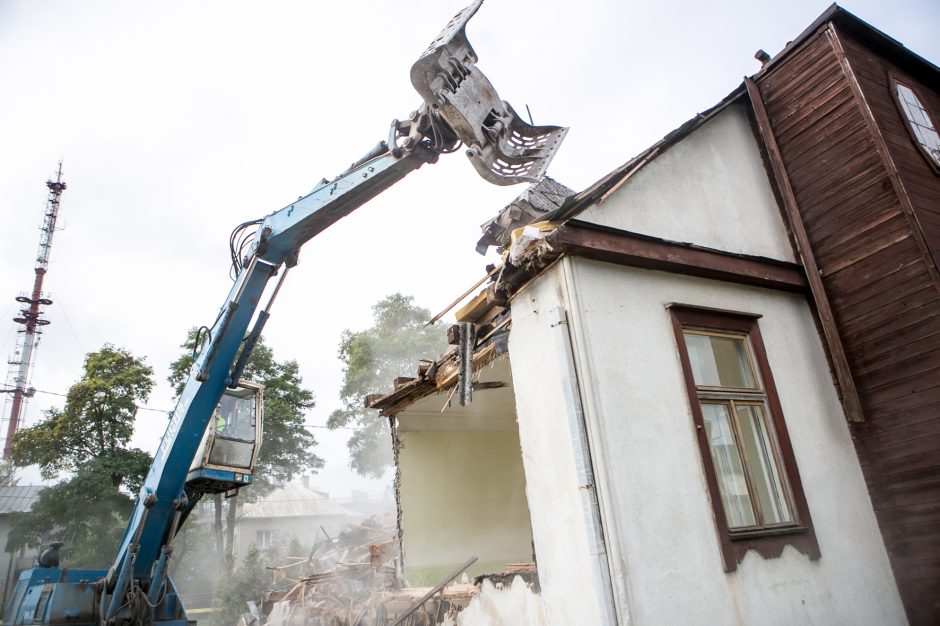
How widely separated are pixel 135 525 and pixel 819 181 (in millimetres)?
8850

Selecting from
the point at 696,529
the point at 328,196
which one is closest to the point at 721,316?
the point at 696,529

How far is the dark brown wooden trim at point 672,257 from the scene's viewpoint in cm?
470

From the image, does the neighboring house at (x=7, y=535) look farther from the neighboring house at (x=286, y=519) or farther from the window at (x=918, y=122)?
the window at (x=918, y=122)

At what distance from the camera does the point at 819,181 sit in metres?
6.36

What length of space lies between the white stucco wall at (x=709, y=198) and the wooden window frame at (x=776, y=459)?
2.85 feet

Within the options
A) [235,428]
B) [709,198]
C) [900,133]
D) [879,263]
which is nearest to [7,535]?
[235,428]

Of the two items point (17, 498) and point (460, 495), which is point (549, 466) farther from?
point (17, 498)

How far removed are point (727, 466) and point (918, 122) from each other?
526cm

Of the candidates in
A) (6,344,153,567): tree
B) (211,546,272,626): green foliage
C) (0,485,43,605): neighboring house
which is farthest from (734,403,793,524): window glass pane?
(0,485,43,605): neighboring house

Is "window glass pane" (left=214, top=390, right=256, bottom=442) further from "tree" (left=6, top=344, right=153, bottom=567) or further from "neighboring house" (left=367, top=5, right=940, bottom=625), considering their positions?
"tree" (left=6, top=344, right=153, bottom=567)

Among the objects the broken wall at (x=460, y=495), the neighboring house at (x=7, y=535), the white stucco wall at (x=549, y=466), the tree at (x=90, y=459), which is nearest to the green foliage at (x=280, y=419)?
the tree at (x=90, y=459)

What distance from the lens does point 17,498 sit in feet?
99.7

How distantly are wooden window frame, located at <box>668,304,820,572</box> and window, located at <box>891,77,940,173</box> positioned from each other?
10.5 feet

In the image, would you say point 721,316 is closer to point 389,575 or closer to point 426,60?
point 426,60
